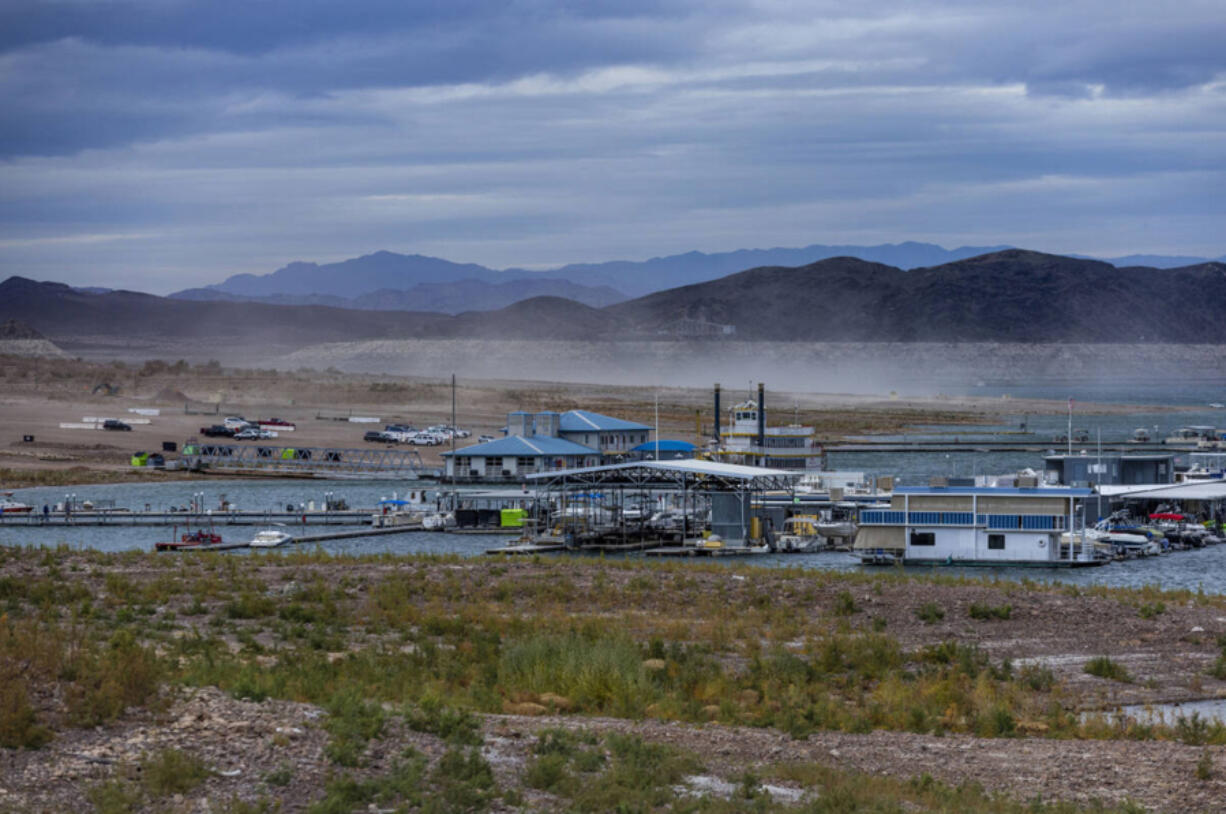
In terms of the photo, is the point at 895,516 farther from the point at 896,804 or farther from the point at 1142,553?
the point at 896,804

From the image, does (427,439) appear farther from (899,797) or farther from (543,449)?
(899,797)

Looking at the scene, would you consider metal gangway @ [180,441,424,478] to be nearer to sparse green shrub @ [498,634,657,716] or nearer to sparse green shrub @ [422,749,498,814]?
sparse green shrub @ [498,634,657,716]

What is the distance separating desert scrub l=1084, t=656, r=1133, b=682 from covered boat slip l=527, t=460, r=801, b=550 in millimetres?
25795

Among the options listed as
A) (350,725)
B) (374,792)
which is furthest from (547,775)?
(350,725)

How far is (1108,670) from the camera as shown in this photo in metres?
19.1

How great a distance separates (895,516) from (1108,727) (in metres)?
30.3

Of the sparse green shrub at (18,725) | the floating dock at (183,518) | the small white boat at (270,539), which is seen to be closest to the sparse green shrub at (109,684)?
the sparse green shrub at (18,725)

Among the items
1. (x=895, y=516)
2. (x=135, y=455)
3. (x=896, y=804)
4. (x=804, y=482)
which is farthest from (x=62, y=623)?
(x=135, y=455)

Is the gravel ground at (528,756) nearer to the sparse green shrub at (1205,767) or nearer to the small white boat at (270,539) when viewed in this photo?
the sparse green shrub at (1205,767)

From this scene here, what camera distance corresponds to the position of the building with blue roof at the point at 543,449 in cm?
7312

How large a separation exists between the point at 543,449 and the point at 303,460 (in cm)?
1665

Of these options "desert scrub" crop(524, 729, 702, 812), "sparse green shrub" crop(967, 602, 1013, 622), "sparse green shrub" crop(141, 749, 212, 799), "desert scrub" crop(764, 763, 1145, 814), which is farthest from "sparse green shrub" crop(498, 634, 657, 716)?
"sparse green shrub" crop(967, 602, 1013, 622)

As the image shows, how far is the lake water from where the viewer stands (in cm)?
4178

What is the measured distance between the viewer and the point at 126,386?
127m
